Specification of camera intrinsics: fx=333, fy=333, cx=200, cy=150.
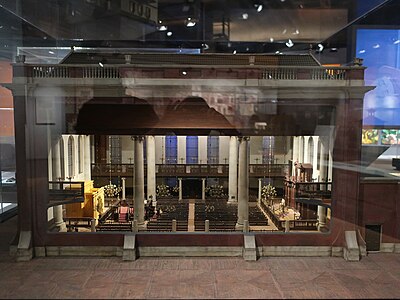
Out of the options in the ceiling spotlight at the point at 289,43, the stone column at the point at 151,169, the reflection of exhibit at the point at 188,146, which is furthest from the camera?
the stone column at the point at 151,169

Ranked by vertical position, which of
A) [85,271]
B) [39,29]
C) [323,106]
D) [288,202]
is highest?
[39,29]

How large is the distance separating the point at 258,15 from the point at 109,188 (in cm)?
645

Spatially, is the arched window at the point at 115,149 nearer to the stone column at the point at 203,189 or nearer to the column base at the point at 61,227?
the column base at the point at 61,227

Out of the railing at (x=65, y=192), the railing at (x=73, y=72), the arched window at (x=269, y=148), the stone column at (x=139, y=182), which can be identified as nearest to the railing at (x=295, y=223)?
the arched window at (x=269, y=148)

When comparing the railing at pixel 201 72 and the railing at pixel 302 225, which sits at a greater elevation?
the railing at pixel 201 72

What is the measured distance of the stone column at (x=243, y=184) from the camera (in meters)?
10.2

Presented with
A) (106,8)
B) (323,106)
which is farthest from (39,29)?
(323,106)

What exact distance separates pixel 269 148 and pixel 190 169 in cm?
262

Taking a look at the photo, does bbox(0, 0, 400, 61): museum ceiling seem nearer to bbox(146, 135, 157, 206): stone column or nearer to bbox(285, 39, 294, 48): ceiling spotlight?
bbox(285, 39, 294, 48): ceiling spotlight

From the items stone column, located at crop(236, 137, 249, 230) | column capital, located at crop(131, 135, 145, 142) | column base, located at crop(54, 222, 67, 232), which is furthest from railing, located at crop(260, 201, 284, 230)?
column base, located at crop(54, 222, 67, 232)

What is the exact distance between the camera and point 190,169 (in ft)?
35.6

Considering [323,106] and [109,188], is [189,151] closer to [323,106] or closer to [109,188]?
[109,188]

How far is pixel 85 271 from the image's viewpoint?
879 centimetres

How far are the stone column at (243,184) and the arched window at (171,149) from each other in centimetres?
202
